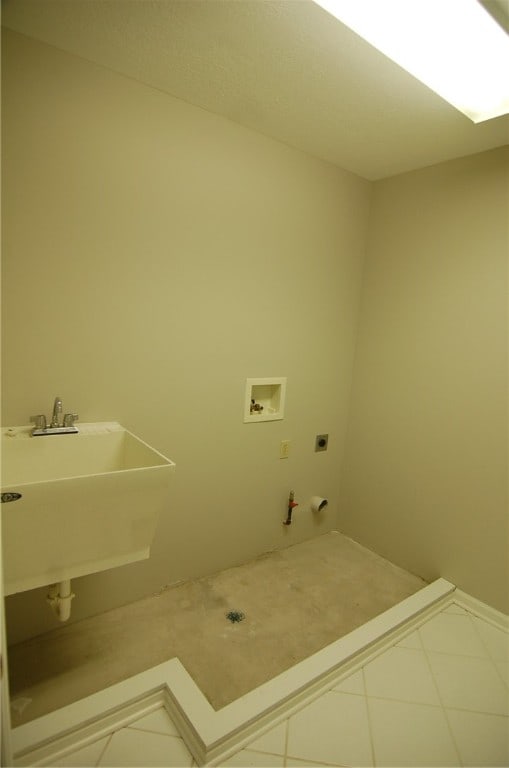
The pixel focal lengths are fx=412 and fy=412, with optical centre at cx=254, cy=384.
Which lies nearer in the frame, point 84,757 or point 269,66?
point 84,757

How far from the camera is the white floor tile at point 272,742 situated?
1.34 m

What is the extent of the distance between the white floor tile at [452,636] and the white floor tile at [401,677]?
11cm

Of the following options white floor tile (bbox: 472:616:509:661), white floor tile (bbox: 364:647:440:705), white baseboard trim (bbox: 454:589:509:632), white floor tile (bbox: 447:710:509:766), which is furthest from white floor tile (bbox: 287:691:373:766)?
white baseboard trim (bbox: 454:589:509:632)

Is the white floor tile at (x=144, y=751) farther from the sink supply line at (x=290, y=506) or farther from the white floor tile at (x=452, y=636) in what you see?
the sink supply line at (x=290, y=506)

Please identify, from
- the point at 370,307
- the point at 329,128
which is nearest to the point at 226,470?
the point at 370,307

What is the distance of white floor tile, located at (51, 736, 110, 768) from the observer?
4.12 feet

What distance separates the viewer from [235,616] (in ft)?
6.35

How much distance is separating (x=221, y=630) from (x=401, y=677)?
76cm

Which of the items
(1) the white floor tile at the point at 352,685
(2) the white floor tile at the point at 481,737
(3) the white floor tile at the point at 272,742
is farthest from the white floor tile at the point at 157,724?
(2) the white floor tile at the point at 481,737

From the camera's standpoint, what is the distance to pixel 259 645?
1768 millimetres

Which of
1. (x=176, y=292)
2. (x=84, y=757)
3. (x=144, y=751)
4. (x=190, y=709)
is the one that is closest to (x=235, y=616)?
(x=190, y=709)

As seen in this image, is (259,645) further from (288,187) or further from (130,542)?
(288,187)

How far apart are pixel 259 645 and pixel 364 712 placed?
0.47 metres

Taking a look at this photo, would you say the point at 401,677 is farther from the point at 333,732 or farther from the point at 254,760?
the point at 254,760
